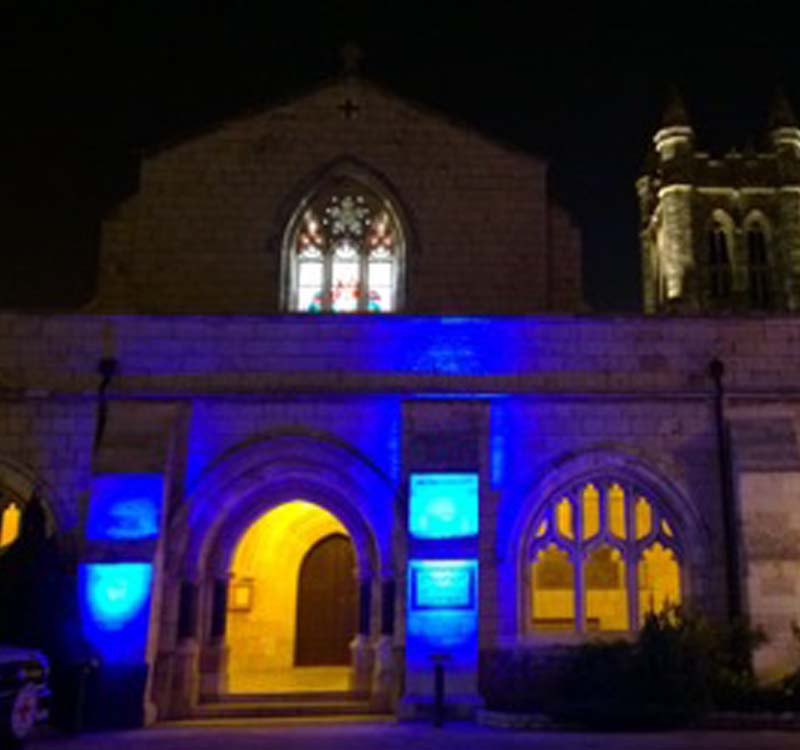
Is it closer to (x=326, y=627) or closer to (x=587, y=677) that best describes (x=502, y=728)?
(x=587, y=677)

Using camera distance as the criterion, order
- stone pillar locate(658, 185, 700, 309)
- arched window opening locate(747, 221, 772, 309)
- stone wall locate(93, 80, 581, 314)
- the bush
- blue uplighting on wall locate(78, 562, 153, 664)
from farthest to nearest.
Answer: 1. arched window opening locate(747, 221, 772, 309)
2. stone pillar locate(658, 185, 700, 309)
3. stone wall locate(93, 80, 581, 314)
4. blue uplighting on wall locate(78, 562, 153, 664)
5. the bush

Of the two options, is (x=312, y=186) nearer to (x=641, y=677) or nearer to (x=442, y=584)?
(x=442, y=584)

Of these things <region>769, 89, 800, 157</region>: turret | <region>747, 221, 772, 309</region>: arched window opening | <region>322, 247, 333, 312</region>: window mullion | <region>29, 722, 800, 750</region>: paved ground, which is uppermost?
<region>769, 89, 800, 157</region>: turret

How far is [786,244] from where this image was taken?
1464 inches

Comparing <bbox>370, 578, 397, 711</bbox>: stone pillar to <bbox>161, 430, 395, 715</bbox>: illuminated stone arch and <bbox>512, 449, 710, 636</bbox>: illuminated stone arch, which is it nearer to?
<bbox>161, 430, 395, 715</bbox>: illuminated stone arch

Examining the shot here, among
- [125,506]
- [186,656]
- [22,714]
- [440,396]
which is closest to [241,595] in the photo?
[186,656]

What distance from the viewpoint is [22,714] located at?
28.9 ft

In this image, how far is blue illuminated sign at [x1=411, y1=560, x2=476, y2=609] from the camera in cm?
1192

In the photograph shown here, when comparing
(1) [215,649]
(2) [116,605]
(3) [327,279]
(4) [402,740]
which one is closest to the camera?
(4) [402,740]

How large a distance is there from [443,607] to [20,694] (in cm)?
514

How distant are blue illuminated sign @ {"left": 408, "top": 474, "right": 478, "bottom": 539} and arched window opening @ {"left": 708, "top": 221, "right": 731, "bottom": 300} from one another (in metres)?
28.5

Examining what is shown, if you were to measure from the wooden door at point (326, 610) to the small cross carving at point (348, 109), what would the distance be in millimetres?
8073

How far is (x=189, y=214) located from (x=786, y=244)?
27359mm

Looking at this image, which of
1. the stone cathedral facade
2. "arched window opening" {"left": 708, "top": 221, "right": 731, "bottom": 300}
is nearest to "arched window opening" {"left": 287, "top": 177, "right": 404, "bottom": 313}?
the stone cathedral facade
